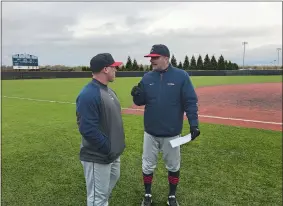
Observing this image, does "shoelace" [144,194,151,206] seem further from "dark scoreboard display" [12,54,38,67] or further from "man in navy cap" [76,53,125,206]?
"dark scoreboard display" [12,54,38,67]

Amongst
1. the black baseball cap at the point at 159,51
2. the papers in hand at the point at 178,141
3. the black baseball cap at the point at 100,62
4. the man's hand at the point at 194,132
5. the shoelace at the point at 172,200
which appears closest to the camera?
the black baseball cap at the point at 100,62

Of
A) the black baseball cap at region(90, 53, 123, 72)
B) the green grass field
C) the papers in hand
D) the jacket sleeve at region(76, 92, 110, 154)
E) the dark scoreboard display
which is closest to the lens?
the jacket sleeve at region(76, 92, 110, 154)

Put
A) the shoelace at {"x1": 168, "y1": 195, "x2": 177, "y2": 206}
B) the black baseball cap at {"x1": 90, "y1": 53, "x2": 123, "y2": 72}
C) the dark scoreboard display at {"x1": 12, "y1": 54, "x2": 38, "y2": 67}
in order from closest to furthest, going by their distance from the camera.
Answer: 1. the black baseball cap at {"x1": 90, "y1": 53, "x2": 123, "y2": 72}
2. the shoelace at {"x1": 168, "y1": 195, "x2": 177, "y2": 206}
3. the dark scoreboard display at {"x1": 12, "y1": 54, "x2": 38, "y2": 67}

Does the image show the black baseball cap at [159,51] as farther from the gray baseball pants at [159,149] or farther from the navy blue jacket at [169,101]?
the gray baseball pants at [159,149]

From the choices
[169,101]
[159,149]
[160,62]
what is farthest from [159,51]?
[159,149]

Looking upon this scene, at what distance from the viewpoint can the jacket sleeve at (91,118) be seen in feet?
9.29

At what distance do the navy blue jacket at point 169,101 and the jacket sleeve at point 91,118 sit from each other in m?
1.08

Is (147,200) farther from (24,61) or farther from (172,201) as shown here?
(24,61)

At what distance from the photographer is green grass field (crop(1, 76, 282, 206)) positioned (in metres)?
4.25

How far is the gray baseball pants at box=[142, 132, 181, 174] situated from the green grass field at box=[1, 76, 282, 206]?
0.54 m

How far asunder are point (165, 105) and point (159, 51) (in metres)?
0.67

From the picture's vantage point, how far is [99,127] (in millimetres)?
2936

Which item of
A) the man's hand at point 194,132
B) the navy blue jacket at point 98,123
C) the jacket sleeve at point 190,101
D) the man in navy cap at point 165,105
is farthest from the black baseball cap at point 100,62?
the man's hand at point 194,132

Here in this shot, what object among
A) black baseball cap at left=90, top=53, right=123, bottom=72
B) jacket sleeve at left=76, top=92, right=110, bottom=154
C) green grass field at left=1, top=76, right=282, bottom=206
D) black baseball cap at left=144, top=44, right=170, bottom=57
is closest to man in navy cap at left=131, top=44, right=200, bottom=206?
black baseball cap at left=144, top=44, right=170, bottom=57
